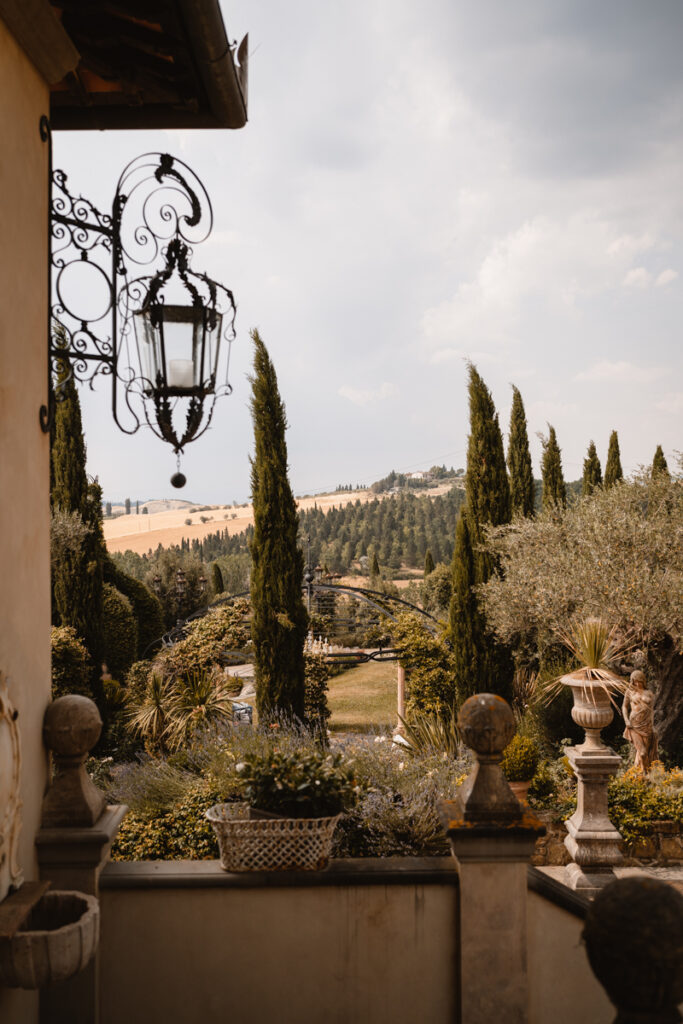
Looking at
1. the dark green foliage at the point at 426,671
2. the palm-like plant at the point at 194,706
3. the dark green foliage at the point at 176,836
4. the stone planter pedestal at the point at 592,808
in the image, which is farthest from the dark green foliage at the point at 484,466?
the dark green foliage at the point at 176,836

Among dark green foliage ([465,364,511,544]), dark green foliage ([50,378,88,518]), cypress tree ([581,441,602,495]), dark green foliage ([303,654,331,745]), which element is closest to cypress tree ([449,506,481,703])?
dark green foliage ([465,364,511,544])

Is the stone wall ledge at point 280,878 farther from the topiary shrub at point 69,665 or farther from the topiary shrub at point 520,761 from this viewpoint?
the topiary shrub at point 69,665

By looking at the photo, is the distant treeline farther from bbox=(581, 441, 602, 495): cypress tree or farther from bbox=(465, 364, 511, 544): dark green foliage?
bbox=(465, 364, 511, 544): dark green foliage

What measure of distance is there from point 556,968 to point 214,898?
147 cm

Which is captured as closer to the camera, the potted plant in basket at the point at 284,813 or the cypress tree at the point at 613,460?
the potted plant in basket at the point at 284,813

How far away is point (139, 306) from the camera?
9.80 ft

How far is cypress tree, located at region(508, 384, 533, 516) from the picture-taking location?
16422 mm

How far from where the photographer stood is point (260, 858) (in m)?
2.88

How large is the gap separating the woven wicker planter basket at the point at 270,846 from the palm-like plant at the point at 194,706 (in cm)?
678

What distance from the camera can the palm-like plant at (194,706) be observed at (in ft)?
32.6

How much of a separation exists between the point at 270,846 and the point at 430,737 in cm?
671

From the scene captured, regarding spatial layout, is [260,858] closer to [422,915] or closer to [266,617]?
[422,915]

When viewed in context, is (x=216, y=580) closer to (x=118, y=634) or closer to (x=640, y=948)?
(x=118, y=634)

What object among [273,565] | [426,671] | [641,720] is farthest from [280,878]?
[426,671]
